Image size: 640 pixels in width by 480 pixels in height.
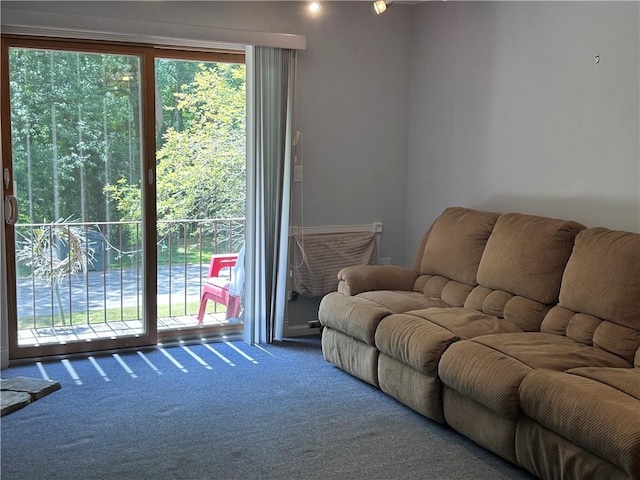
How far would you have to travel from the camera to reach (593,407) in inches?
100

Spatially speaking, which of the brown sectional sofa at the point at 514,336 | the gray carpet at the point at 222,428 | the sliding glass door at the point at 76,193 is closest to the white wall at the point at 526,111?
the brown sectional sofa at the point at 514,336

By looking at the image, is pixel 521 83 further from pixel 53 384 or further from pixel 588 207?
pixel 53 384

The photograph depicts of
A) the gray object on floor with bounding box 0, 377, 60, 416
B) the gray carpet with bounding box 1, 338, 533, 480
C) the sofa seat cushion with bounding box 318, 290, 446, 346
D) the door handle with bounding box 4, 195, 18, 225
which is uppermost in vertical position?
the door handle with bounding box 4, 195, 18, 225

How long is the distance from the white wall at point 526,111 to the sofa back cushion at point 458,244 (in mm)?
310

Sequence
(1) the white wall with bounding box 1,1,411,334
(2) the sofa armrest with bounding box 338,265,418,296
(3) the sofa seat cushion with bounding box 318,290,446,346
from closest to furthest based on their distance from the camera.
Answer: (3) the sofa seat cushion with bounding box 318,290,446,346
(2) the sofa armrest with bounding box 338,265,418,296
(1) the white wall with bounding box 1,1,411,334

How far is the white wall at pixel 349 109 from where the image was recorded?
16.2ft

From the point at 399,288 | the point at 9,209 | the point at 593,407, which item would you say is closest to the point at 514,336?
the point at 593,407

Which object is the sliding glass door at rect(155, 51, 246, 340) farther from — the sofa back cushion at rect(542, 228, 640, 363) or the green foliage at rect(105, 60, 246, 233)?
the sofa back cushion at rect(542, 228, 640, 363)

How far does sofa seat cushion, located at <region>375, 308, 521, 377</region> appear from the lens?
340 cm

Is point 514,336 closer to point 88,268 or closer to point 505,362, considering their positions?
Answer: point 505,362

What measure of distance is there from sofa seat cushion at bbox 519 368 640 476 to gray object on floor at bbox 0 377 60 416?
2.49 metres

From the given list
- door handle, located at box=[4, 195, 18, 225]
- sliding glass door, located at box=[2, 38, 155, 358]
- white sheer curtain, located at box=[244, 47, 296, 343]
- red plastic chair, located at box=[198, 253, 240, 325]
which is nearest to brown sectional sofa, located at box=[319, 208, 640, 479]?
white sheer curtain, located at box=[244, 47, 296, 343]

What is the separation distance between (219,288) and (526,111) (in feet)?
8.02

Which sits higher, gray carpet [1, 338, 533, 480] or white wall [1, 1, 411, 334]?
white wall [1, 1, 411, 334]
